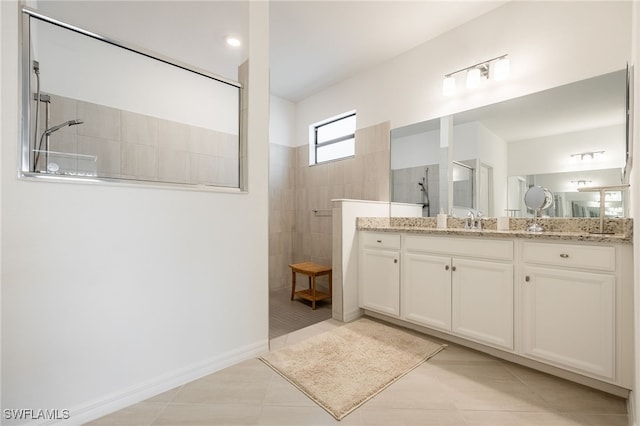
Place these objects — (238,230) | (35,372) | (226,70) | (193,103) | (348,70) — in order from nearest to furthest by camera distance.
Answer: (35,372) < (238,230) < (193,103) < (226,70) < (348,70)


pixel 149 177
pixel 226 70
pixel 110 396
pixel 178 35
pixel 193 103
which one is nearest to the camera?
pixel 110 396

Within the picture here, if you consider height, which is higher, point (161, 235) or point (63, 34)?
point (63, 34)

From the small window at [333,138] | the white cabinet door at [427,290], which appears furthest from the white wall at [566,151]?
the small window at [333,138]

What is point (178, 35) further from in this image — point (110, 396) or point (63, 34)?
point (110, 396)

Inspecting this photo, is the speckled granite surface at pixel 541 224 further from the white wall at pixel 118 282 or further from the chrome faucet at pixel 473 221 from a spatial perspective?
the white wall at pixel 118 282

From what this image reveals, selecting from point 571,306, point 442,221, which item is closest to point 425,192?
point 442,221

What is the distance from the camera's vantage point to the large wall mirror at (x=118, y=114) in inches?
52.6

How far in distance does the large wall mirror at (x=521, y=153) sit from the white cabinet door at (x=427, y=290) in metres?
0.71

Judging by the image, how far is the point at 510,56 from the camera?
2285mm

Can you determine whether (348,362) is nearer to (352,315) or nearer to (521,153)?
(352,315)

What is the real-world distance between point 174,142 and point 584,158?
3130mm

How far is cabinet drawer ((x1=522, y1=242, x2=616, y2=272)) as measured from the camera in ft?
4.79

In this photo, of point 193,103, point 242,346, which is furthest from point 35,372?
point 193,103

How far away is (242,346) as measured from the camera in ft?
6.27
